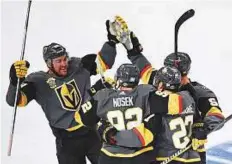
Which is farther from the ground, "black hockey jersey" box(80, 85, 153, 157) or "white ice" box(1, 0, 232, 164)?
"white ice" box(1, 0, 232, 164)

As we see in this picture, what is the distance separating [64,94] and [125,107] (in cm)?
83

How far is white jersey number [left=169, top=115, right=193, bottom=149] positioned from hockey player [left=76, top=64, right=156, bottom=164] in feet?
0.43

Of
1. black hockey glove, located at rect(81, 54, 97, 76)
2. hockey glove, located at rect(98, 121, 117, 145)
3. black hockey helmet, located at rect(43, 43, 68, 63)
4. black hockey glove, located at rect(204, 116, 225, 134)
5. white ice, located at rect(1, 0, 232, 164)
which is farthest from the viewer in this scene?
white ice, located at rect(1, 0, 232, 164)

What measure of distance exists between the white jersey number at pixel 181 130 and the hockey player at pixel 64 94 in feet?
2.90

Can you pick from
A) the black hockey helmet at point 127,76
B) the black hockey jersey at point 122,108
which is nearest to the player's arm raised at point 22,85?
the black hockey jersey at point 122,108

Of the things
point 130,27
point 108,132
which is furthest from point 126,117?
point 130,27

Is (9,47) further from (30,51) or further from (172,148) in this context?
(172,148)

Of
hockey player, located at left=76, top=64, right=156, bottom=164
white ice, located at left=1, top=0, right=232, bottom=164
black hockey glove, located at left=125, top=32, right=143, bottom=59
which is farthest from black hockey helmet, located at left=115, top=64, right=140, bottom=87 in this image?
white ice, located at left=1, top=0, right=232, bottom=164

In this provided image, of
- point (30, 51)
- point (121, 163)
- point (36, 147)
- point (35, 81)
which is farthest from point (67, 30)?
point (121, 163)

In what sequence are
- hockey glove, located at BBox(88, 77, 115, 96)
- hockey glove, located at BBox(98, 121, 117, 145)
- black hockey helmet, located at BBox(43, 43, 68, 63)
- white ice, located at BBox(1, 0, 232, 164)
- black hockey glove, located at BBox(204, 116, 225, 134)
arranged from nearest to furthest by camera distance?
1. hockey glove, located at BBox(98, 121, 117, 145)
2. black hockey glove, located at BBox(204, 116, 225, 134)
3. hockey glove, located at BBox(88, 77, 115, 96)
4. black hockey helmet, located at BBox(43, 43, 68, 63)
5. white ice, located at BBox(1, 0, 232, 164)

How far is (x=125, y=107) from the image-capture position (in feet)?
12.2

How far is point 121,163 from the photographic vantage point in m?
3.85

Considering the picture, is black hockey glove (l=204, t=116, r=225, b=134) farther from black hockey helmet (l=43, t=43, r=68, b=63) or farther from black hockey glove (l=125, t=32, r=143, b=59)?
black hockey helmet (l=43, t=43, r=68, b=63)

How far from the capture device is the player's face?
443 cm
